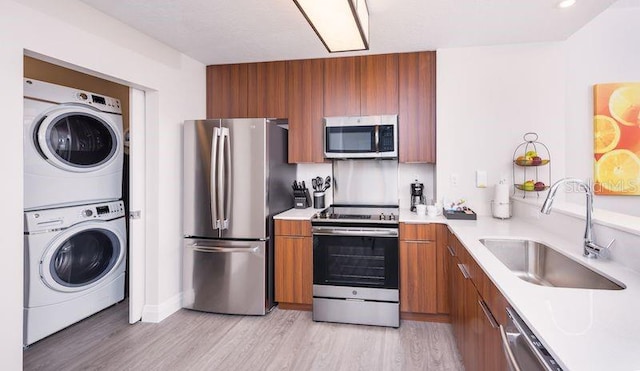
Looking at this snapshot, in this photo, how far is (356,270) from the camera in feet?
9.03

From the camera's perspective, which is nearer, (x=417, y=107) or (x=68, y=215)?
(x=68, y=215)

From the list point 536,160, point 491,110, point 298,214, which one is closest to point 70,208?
point 298,214

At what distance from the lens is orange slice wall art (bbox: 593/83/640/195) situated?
2869 millimetres

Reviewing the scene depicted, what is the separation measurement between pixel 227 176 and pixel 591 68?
11.3 ft

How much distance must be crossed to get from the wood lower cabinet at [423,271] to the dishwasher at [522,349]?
1.49m

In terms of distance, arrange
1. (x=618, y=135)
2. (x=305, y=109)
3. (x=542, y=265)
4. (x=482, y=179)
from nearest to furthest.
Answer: (x=542, y=265) → (x=618, y=135) → (x=482, y=179) → (x=305, y=109)

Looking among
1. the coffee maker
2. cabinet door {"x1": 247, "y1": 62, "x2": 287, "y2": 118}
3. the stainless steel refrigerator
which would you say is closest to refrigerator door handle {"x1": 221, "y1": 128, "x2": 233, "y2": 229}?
the stainless steel refrigerator

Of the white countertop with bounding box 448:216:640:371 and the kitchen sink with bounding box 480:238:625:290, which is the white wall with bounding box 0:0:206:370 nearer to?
the white countertop with bounding box 448:216:640:371

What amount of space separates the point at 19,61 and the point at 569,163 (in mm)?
4123

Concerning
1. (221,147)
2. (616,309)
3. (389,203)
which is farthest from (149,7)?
(616,309)

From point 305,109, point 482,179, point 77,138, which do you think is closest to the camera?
point 77,138

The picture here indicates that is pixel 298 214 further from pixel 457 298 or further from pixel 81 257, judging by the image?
pixel 81 257

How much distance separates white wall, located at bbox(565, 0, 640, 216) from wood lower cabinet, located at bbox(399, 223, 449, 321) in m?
1.47

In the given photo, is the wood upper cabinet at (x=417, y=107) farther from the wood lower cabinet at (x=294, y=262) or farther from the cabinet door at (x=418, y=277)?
the wood lower cabinet at (x=294, y=262)
